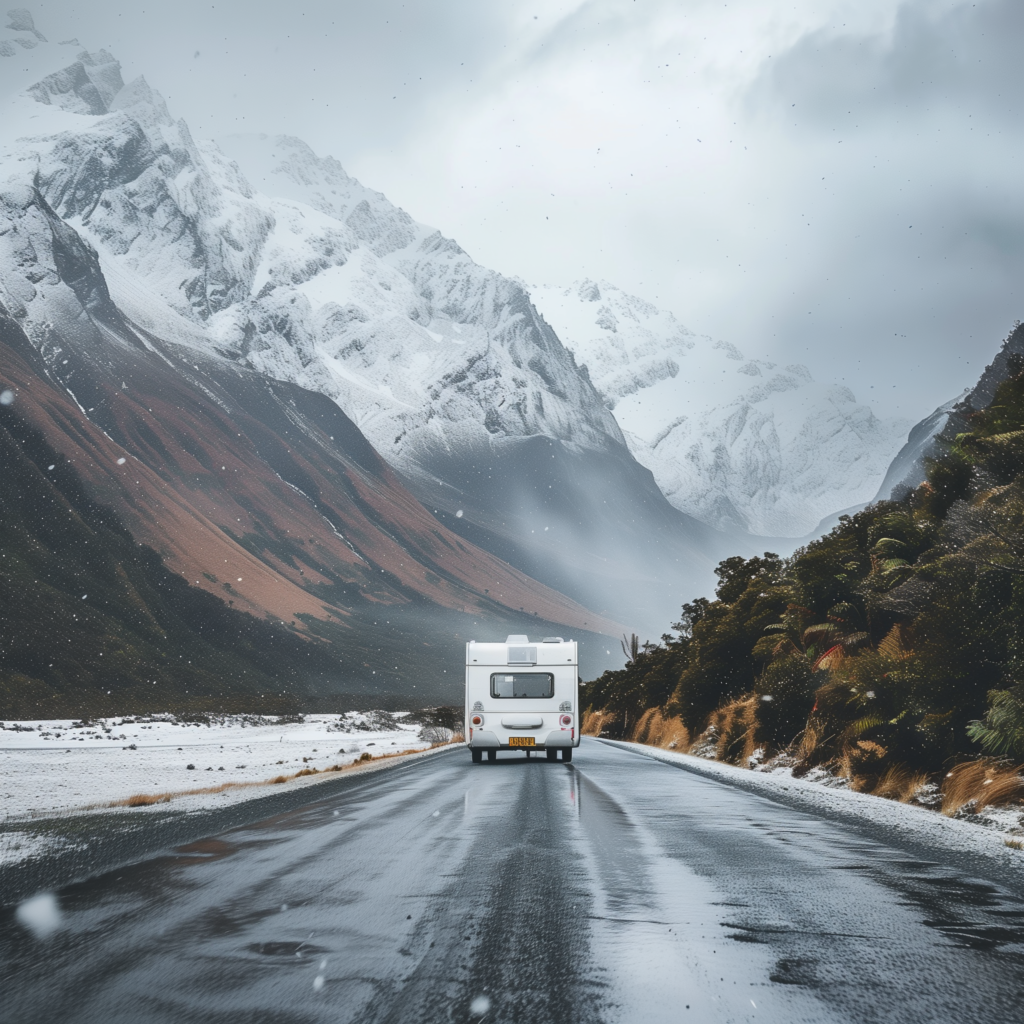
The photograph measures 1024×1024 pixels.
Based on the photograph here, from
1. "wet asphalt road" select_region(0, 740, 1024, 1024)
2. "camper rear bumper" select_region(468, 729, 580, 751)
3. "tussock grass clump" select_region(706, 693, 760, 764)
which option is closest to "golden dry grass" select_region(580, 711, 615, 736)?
"tussock grass clump" select_region(706, 693, 760, 764)

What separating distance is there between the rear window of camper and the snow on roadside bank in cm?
601

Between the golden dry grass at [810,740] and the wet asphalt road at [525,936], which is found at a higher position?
the golden dry grass at [810,740]

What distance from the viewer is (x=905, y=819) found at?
12648 mm

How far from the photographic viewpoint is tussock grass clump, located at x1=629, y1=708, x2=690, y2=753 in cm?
4181

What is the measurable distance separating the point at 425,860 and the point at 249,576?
548 feet

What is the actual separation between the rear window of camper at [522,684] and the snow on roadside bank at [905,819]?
19.7ft

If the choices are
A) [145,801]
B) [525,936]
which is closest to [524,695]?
[145,801]

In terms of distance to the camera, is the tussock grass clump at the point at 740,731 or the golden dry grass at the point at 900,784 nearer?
the golden dry grass at the point at 900,784

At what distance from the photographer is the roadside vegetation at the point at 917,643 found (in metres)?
14.1

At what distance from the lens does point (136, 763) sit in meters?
38.4

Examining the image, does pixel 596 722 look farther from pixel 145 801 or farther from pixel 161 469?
pixel 161 469

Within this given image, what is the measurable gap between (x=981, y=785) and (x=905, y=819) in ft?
5.93

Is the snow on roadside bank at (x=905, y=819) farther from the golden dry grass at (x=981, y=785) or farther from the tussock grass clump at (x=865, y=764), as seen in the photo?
the tussock grass clump at (x=865, y=764)

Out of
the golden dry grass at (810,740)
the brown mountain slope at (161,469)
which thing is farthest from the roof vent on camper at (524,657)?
the brown mountain slope at (161,469)
